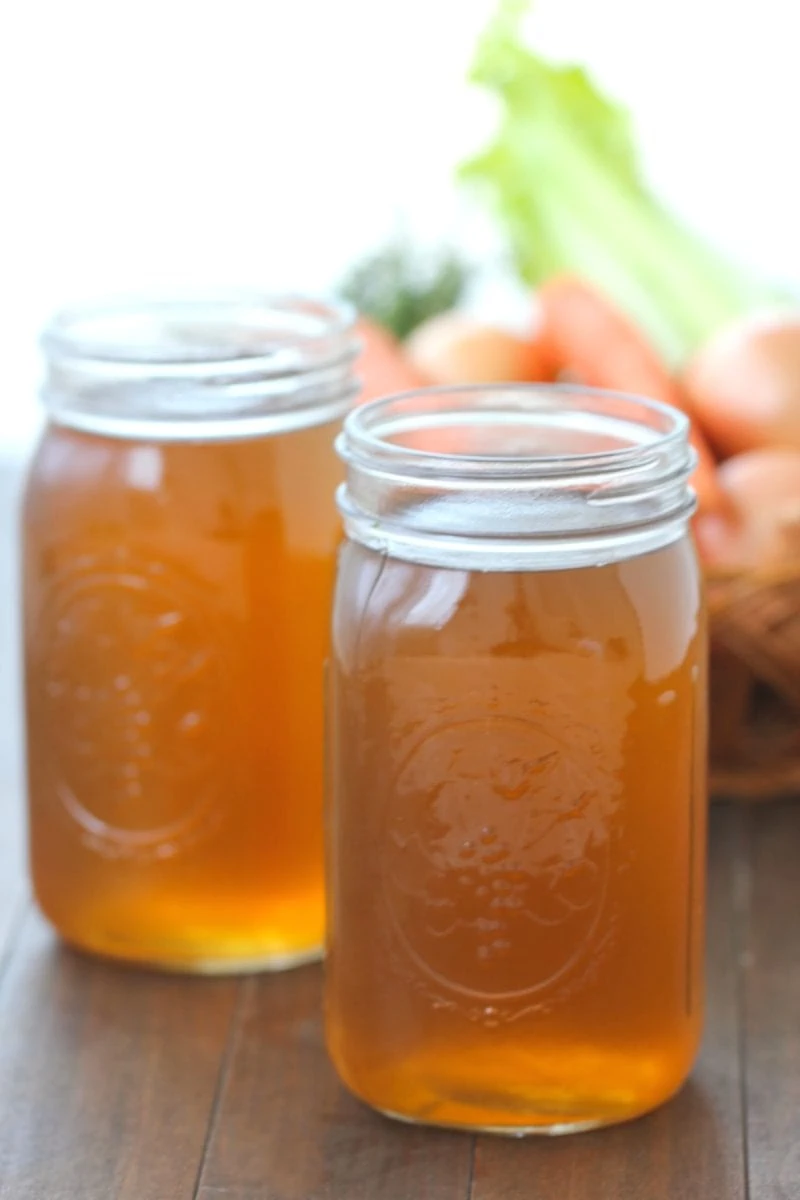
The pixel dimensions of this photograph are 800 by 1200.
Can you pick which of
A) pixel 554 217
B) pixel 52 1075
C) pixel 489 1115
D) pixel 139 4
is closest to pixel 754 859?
pixel 489 1115

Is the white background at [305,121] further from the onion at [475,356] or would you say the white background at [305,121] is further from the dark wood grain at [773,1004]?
the dark wood grain at [773,1004]

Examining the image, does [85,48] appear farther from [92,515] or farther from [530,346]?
[92,515]

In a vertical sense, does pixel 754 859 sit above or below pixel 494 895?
below

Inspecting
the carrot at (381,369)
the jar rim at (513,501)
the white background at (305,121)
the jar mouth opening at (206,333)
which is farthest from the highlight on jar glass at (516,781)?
the white background at (305,121)

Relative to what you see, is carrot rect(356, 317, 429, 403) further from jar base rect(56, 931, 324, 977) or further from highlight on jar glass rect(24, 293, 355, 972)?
jar base rect(56, 931, 324, 977)

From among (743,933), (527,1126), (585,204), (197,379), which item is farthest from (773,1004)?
(585,204)

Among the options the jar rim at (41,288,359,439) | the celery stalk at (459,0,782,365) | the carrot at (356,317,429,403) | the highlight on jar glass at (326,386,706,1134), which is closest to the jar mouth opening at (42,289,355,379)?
the jar rim at (41,288,359,439)

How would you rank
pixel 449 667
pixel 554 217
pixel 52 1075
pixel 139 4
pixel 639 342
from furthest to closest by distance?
1. pixel 139 4
2. pixel 554 217
3. pixel 639 342
4. pixel 52 1075
5. pixel 449 667
